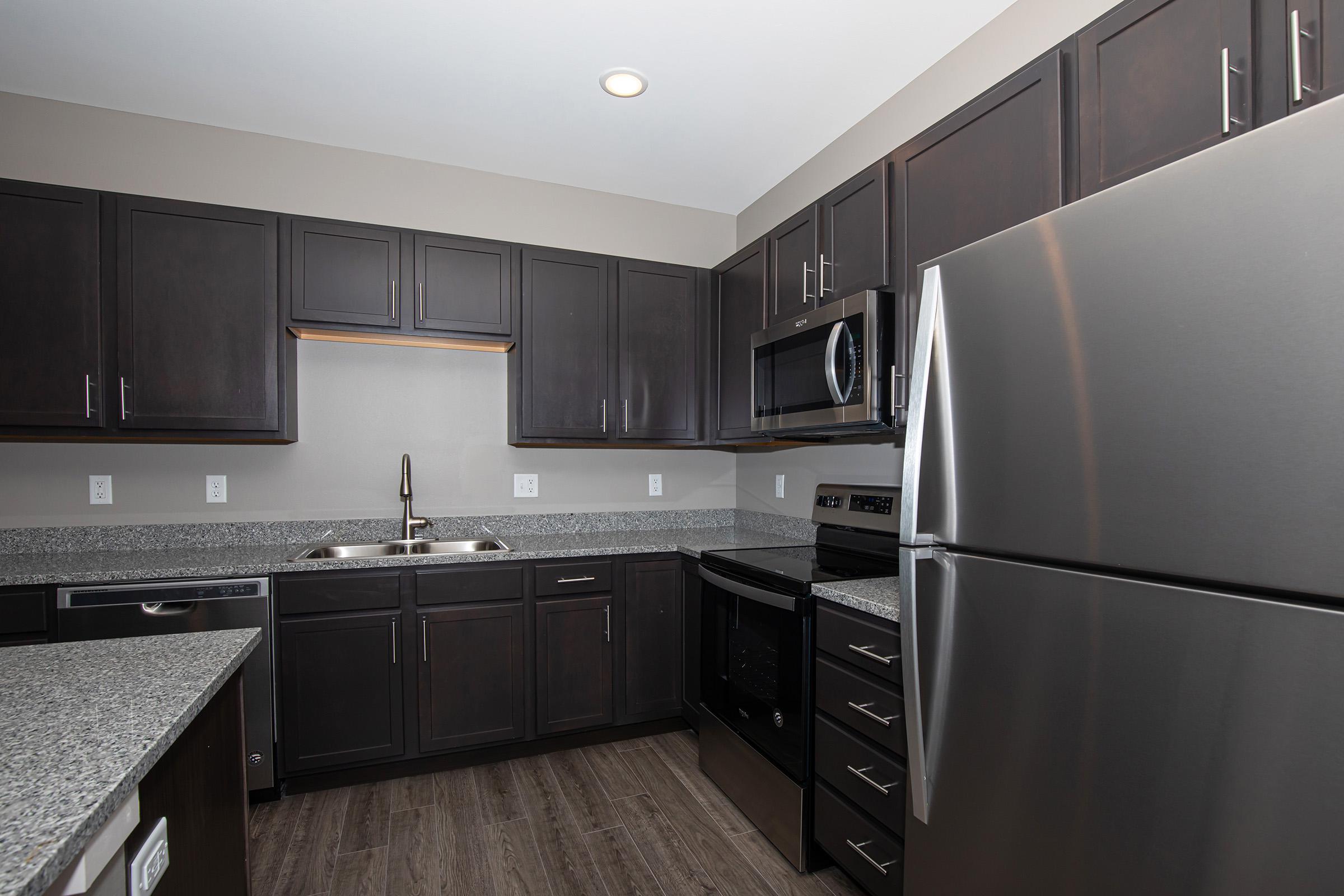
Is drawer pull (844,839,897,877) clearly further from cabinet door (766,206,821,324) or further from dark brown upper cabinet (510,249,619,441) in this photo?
dark brown upper cabinet (510,249,619,441)

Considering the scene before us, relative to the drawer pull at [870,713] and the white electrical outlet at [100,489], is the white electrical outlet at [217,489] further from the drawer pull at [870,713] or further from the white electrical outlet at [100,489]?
the drawer pull at [870,713]

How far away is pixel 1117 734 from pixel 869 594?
0.82 meters

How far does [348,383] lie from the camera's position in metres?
2.94

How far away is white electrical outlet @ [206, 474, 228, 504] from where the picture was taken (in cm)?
273

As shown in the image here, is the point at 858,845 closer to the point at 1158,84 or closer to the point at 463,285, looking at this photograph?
the point at 1158,84

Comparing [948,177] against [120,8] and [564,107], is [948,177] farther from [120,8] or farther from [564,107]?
[120,8]

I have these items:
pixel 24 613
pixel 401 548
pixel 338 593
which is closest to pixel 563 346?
pixel 401 548

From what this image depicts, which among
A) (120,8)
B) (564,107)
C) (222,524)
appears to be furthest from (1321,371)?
(222,524)

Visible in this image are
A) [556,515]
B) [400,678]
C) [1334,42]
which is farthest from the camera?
[556,515]

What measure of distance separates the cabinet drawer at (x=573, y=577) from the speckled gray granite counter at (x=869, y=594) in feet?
3.65

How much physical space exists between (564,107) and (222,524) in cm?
224

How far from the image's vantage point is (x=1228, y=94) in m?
1.15

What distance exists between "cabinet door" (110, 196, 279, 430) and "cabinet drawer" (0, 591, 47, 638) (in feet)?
2.11

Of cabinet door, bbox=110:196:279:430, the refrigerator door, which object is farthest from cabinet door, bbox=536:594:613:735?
the refrigerator door
